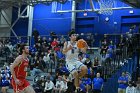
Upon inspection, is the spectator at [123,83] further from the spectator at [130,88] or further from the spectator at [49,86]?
the spectator at [49,86]

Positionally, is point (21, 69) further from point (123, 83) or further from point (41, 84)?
point (41, 84)

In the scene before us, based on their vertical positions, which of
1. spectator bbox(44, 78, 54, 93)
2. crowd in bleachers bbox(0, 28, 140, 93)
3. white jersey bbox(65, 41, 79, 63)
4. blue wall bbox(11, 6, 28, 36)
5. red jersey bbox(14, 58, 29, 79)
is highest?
blue wall bbox(11, 6, 28, 36)

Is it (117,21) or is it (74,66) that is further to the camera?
(117,21)

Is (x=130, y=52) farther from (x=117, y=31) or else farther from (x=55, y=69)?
(x=117, y=31)

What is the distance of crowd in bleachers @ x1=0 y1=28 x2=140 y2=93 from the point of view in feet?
71.3

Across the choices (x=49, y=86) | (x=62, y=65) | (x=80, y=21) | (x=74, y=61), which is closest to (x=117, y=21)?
(x=80, y=21)

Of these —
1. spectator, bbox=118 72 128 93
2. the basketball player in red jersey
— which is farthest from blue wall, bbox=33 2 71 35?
the basketball player in red jersey

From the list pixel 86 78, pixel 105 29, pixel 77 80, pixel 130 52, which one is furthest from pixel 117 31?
pixel 77 80

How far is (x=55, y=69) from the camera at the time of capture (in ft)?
82.4

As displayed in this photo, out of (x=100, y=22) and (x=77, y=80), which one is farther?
(x=100, y=22)

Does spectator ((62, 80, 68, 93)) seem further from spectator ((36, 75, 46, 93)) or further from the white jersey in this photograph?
the white jersey

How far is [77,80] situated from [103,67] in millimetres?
9871

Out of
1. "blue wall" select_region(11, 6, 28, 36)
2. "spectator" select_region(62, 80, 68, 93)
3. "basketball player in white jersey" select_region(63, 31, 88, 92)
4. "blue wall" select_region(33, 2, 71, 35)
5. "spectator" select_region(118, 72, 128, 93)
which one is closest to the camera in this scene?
"basketball player in white jersey" select_region(63, 31, 88, 92)

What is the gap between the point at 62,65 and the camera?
24938 millimetres
